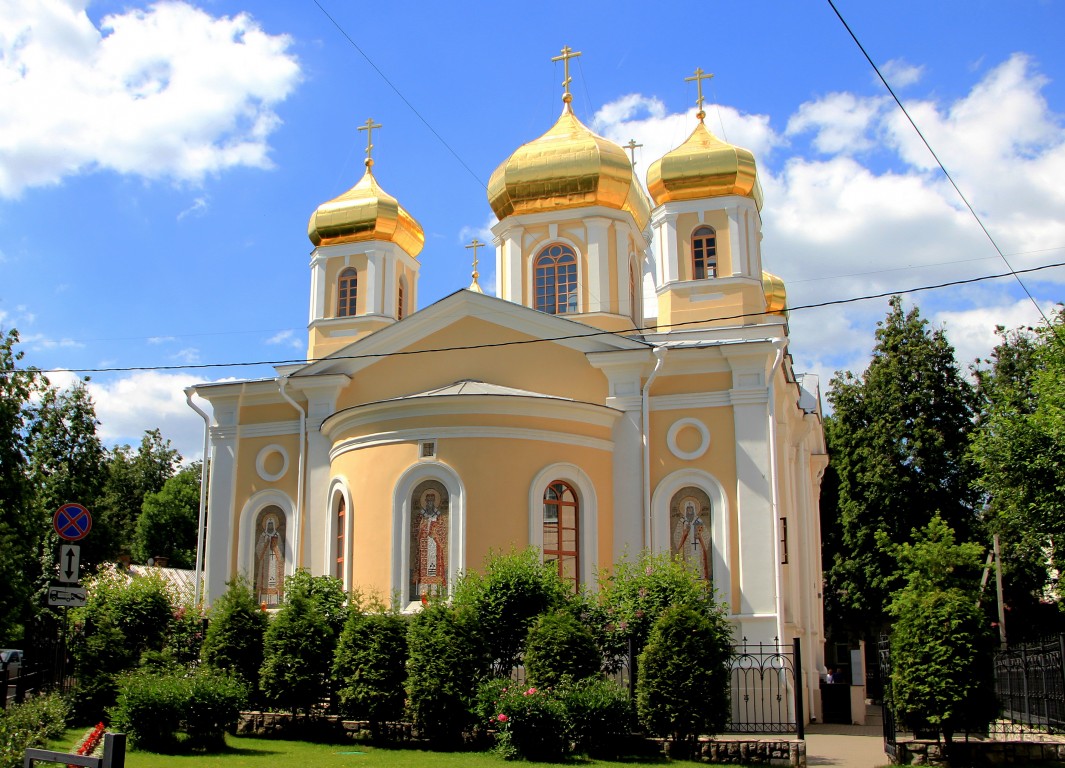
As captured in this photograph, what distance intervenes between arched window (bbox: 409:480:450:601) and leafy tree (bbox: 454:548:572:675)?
80.2 inches

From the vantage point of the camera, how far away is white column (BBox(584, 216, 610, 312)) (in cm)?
1991

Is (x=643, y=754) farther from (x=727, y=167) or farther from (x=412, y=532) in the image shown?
(x=727, y=167)

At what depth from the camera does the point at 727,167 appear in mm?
19859

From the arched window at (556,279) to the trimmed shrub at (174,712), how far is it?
34.4ft

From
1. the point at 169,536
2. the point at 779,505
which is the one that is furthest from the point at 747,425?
the point at 169,536

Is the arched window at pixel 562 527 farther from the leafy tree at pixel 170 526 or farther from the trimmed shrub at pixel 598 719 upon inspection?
the leafy tree at pixel 170 526

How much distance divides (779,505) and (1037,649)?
192 inches

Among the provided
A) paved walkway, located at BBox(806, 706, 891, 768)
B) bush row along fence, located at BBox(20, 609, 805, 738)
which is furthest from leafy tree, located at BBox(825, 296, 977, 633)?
bush row along fence, located at BBox(20, 609, 805, 738)

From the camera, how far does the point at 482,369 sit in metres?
17.8

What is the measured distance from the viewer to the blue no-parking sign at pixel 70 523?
35.1 feet

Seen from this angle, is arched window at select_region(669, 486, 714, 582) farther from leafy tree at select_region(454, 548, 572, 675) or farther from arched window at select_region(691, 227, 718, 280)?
arched window at select_region(691, 227, 718, 280)

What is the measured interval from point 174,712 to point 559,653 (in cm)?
424

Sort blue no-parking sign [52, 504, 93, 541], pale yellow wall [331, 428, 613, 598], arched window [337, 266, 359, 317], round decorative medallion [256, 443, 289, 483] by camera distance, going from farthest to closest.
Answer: arched window [337, 266, 359, 317], round decorative medallion [256, 443, 289, 483], pale yellow wall [331, 428, 613, 598], blue no-parking sign [52, 504, 93, 541]

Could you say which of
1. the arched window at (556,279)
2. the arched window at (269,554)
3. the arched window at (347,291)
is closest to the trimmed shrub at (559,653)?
the arched window at (269,554)
